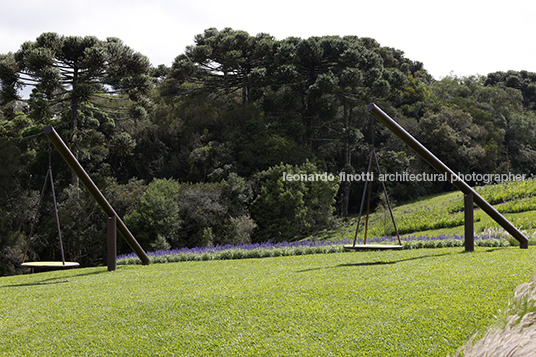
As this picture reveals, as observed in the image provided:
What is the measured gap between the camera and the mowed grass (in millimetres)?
4496

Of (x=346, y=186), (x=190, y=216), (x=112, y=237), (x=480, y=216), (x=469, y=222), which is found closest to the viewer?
(x=469, y=222)

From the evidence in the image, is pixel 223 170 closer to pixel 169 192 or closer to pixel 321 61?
pixel 169 192

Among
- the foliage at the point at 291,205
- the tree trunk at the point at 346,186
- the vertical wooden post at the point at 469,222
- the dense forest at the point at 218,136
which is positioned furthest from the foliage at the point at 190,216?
the vertical wooden post at the point at 469,222

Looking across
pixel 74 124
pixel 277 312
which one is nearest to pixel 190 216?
pixel 74 124

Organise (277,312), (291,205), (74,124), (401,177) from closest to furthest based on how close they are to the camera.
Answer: (277,312) < (74,124) < (291,205) < (401,177)

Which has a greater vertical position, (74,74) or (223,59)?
(223,59)

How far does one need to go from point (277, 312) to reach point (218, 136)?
26.4 metres

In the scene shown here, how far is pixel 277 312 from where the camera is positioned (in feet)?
17.4

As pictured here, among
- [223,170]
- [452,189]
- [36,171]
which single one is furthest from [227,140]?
[452,189]

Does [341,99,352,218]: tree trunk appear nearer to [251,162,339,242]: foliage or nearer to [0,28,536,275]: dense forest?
[0,28,536,275]: dense forest

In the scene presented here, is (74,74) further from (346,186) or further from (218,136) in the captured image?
(346,186)

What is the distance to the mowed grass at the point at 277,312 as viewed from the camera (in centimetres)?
450

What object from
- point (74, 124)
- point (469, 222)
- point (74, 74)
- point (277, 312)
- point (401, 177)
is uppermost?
point (74, 74)

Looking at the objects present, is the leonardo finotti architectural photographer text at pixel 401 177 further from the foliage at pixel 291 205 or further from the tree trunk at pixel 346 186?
the tree trunk at pixel 346 186
